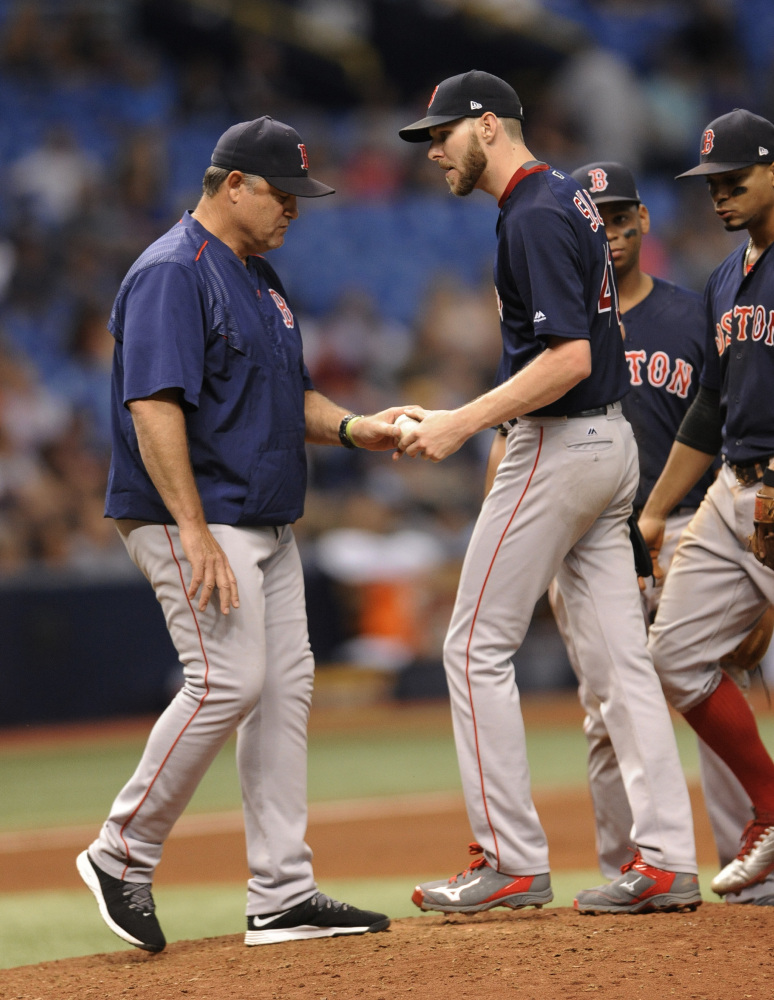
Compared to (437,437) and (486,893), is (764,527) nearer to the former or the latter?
(437,437)

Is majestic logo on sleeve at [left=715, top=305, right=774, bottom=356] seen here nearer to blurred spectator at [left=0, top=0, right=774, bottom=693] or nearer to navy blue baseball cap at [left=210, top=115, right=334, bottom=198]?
navy blue baseball cap at [left=210, top=115, right=334, bottom=198]

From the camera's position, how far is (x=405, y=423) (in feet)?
13.1

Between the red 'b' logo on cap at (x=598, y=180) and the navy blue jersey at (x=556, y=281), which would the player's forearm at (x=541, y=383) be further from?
the red 'b' logo on cap at (x=598, y=180)

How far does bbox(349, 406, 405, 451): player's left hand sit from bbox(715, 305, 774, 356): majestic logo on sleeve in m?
1.03

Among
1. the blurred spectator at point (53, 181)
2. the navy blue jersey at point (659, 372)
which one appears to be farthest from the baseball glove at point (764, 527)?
the blurred spectator at point (53, 181)

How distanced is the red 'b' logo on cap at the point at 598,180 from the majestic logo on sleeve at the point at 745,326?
0.73 meters

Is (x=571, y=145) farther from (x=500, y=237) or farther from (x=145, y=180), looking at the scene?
(x=500, y=237)

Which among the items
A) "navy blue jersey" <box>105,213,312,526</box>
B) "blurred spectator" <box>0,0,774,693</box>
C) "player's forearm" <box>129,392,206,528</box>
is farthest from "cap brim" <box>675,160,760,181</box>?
"blurred spectator" <box>0,0,774,693</box>

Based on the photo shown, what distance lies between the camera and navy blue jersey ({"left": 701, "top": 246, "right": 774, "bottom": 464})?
4.06 meters

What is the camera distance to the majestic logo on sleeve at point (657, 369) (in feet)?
15.7

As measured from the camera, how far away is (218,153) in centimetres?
396

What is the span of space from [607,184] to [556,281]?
1196 mm

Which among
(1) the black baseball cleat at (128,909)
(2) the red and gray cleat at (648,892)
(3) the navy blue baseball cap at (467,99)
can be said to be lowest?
(2) the red and gray cleat at (648,892)

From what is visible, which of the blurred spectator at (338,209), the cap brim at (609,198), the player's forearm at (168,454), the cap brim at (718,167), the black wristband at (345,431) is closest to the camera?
the player's forearm at (168,454)
